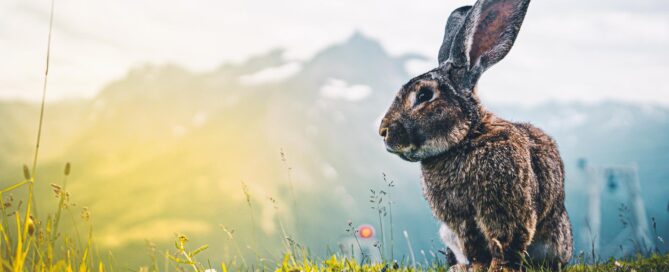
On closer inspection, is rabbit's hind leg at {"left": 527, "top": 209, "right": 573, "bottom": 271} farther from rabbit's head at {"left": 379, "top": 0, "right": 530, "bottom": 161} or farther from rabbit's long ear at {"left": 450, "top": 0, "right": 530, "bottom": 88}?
rabbit's long ear at {"left": 450, "top": 0, "right": 530, "bottom": 88}

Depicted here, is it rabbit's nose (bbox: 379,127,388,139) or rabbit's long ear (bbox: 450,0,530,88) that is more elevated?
rabbit's long ear (bbox: 450,0,530,88)

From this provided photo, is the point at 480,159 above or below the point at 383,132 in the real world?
below

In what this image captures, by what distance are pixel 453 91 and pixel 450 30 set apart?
1013mm

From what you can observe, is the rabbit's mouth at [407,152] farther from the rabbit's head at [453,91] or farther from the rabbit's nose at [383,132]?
the rabbit's nose at [383,132]

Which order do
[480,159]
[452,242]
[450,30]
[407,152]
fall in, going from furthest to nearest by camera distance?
[450,30]
[452,242]
[407,152]
[480,159]

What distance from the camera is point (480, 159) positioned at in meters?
4.55

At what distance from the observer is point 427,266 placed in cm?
531

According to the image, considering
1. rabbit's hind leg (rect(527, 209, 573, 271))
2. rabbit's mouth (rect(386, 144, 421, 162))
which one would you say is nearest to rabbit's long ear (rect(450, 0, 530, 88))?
rabbit's mouth (rect(386, 144, 421, 162))

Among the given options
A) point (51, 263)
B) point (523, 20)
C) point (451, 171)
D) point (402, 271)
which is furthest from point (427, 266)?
point (51, 263)

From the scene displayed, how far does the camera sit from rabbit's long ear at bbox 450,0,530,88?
15.8 feet

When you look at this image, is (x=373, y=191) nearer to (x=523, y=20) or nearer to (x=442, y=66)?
(x=442, y=66)

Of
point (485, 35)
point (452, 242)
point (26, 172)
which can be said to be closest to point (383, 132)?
point (452, 242)

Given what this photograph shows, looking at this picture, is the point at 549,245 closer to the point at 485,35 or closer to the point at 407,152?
the point at 407,152

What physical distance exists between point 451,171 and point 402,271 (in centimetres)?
123
